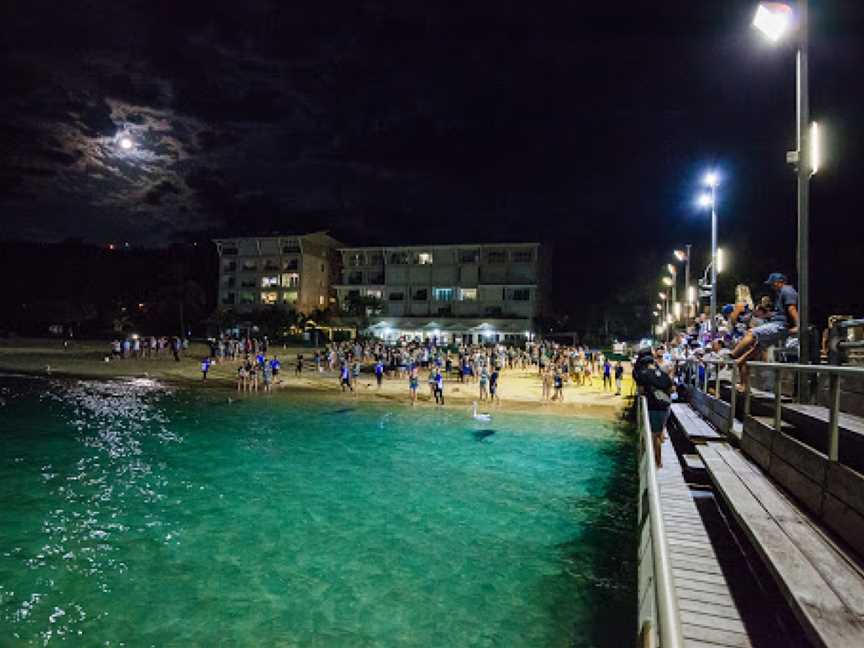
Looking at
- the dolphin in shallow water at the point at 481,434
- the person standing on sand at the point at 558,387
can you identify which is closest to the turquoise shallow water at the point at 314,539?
the dolphin in shallow water at the point at 481,434

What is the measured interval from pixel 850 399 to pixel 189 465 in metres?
14.1

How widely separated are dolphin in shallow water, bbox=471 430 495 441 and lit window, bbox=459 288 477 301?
4376 centimetres

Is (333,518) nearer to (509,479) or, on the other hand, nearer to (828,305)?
(509,479)

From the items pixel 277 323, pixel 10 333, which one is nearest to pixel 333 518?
pixel 277 323

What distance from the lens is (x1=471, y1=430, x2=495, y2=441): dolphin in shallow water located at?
17078 millimetres

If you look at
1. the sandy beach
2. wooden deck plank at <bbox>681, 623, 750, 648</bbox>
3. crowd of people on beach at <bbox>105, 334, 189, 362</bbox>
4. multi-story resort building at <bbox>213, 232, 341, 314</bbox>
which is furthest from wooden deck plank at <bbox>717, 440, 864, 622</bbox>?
multi-story resort building at <bbox>213, 232, 341, 314</bbox>

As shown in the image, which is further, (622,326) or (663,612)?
(622,326)

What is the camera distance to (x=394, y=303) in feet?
209

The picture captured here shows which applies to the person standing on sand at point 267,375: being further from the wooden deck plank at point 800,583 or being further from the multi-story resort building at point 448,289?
the multi-story resort building at point 448,289

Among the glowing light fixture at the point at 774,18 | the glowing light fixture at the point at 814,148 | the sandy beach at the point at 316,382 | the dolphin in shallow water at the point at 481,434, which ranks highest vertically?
the glowing light fixture at the point at 774,18

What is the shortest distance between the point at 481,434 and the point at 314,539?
9419mm

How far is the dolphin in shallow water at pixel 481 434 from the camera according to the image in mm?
17078

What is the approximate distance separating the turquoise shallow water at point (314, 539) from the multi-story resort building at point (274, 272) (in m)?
48.8

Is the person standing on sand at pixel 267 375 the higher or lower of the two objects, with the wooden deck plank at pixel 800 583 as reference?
lower
